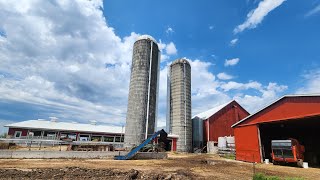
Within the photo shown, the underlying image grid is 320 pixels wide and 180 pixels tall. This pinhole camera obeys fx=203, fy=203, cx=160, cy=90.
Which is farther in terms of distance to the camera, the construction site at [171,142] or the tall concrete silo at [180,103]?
the tall concrete silo at [180,103]

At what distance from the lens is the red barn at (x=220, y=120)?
41000mm

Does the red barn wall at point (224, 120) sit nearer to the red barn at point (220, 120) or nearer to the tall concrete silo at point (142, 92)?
the red barn at point (220, 120)

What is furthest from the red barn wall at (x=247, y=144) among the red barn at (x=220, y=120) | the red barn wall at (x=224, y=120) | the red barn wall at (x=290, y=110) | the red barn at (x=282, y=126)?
the red barn wall at (x=224, y=120)

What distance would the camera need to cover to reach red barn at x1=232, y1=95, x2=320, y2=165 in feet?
57.2

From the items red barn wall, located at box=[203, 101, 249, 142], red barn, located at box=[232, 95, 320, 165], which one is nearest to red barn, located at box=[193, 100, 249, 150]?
red barn wall, located at box=[203, 101, 249, 142]

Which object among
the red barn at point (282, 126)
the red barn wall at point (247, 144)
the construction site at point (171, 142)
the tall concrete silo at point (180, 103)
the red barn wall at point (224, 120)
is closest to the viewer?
the construction site at point (171, 142)

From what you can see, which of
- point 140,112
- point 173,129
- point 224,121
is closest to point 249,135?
point 140,112

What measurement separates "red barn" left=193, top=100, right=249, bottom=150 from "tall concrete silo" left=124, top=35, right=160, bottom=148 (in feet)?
42.5

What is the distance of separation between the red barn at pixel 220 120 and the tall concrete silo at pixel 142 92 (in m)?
13.0

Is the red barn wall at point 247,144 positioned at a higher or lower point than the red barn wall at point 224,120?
lower

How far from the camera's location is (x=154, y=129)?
33.1 meters

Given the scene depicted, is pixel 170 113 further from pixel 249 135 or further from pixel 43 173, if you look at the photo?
pixel 43 173

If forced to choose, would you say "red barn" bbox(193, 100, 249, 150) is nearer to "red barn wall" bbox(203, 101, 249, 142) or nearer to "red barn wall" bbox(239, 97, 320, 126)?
"red barn wall" bbox(203, 101, 249, 142)

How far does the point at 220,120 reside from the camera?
42.8 meters
